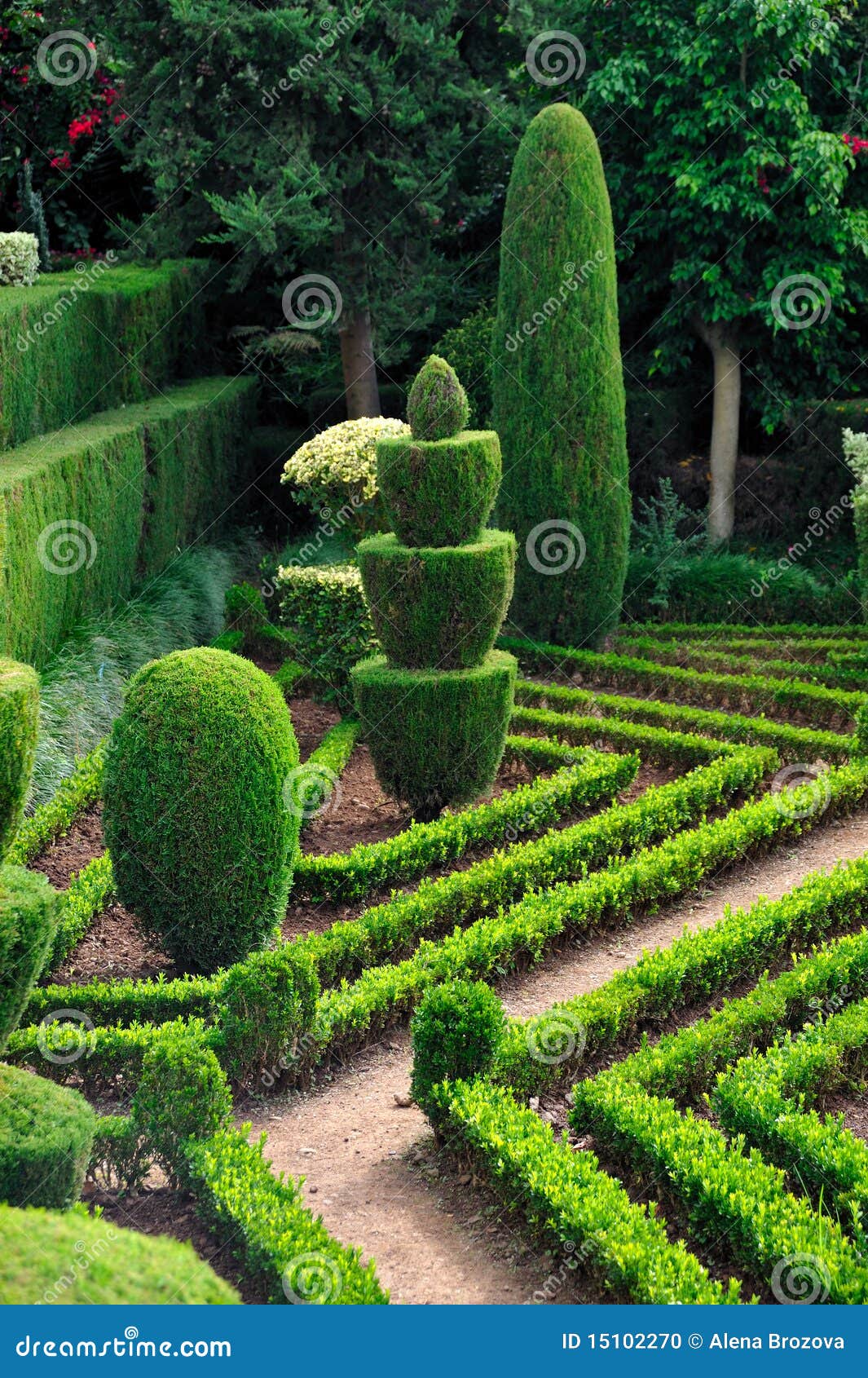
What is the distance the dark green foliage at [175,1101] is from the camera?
542 centimetres

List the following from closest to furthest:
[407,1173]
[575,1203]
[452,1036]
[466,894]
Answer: [575,1203] → [407,1173] → [452,1036] → [466,894]

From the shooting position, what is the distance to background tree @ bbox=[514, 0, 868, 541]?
14977 mm

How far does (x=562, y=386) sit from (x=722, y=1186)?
32.4 ft

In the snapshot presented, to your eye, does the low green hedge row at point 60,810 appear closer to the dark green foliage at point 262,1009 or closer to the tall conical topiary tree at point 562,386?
the dark green foliage at point 262,1009

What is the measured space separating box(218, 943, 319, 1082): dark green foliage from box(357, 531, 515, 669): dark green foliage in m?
3.66

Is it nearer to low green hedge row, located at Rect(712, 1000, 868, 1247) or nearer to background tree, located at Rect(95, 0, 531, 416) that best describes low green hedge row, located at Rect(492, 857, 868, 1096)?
low green hedge row, located at Rect(712, 1000, 868, 1247)

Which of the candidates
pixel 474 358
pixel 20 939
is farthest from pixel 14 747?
pixel 474 358

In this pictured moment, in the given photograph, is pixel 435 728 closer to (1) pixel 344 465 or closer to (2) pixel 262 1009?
(2) pixel 262 1009

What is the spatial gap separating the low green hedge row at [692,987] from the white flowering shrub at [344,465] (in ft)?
19.2

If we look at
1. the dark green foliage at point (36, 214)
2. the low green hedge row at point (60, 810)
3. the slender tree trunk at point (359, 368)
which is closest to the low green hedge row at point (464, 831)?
the low green hedge row at point (60, 810)

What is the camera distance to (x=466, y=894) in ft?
26.1

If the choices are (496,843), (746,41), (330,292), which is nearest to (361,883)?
(496,843)

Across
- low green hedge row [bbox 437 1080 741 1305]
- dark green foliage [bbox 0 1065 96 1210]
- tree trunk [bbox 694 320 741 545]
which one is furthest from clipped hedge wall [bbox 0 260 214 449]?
low green hedge row [bbox 437 1080 741 1305]

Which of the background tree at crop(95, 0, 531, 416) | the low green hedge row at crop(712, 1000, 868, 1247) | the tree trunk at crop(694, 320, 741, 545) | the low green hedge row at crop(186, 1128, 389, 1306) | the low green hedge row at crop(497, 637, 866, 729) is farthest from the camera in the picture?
the tree trunk at crop(694, 320, 741, 545)
